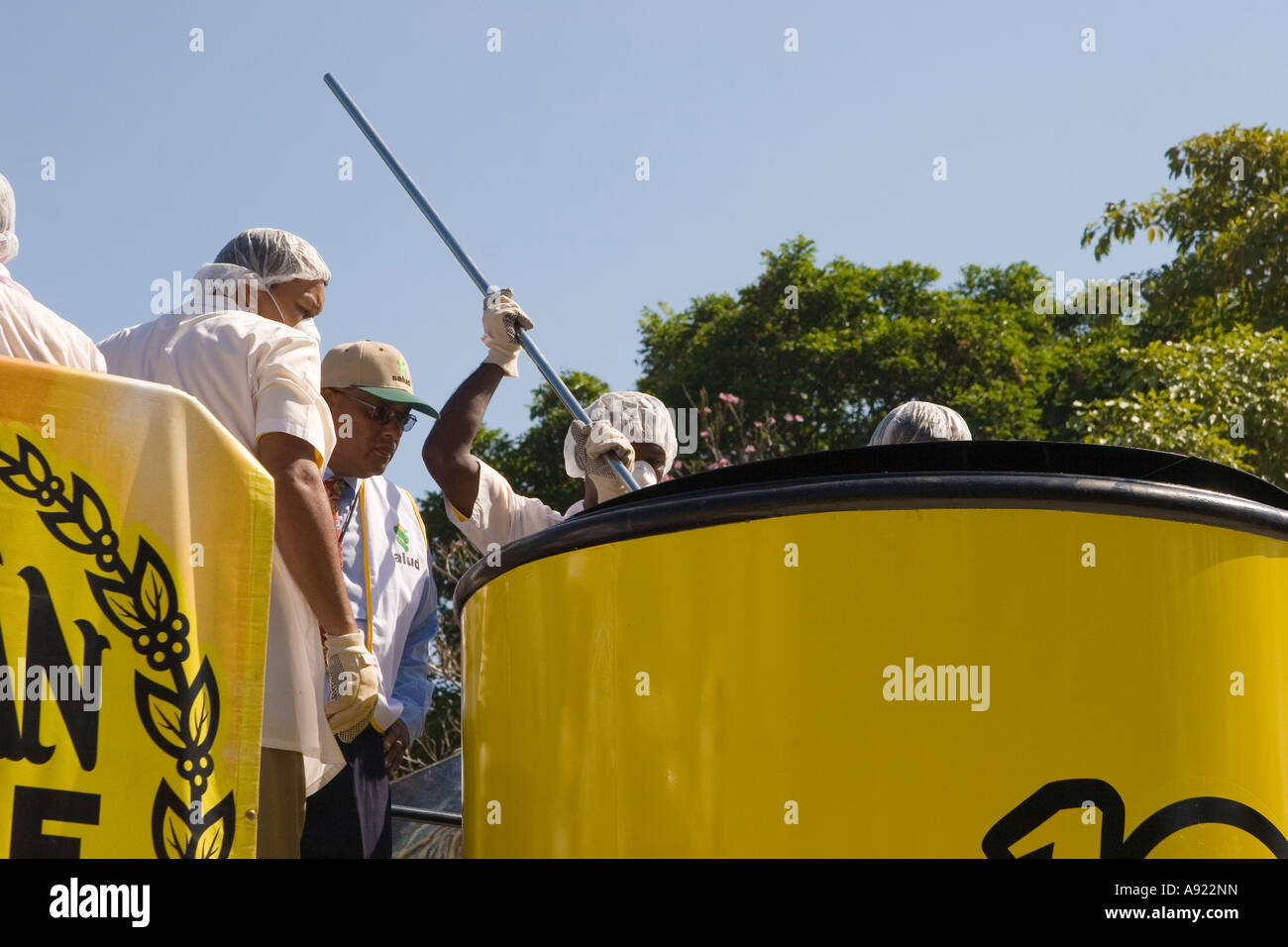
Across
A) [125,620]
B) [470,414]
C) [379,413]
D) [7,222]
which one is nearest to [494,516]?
[470,414]

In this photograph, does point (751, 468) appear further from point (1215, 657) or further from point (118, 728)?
point (118, 728)

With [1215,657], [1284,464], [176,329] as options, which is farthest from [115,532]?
[1284,464]

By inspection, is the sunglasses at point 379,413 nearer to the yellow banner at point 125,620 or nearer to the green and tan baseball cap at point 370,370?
the green and tan baseball cap at point 370,370

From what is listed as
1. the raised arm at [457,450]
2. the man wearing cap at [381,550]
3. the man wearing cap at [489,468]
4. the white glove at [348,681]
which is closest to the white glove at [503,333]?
the man wearing cap at [489,468]

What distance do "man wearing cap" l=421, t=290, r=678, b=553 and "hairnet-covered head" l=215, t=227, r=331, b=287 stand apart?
872 mm

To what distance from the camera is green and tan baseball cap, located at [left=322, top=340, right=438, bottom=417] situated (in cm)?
401

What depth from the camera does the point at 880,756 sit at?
2.33 meters

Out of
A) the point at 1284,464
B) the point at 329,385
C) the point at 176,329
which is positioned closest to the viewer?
the point at 176,329

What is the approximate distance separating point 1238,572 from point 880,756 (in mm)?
683

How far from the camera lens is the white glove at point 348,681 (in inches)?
126

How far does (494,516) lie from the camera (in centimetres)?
464

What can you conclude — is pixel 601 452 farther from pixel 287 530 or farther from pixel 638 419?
pixel 287 530

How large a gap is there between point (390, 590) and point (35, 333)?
49.4 inches

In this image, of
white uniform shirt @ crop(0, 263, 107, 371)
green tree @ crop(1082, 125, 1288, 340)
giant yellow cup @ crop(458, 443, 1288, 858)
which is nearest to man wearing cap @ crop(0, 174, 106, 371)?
white uniform shirt @ crop(0, 263, 107, 371)
